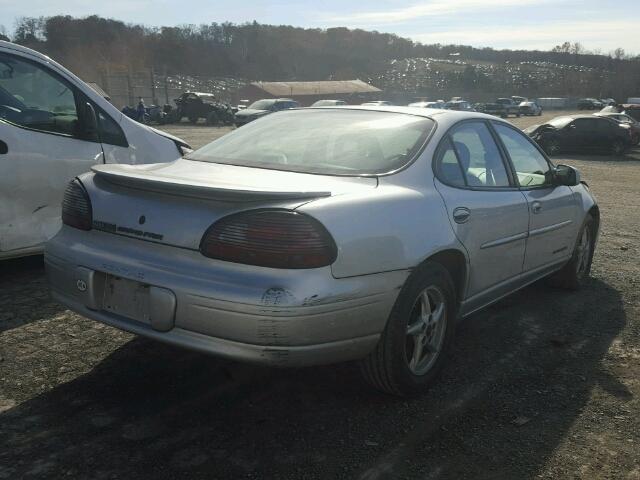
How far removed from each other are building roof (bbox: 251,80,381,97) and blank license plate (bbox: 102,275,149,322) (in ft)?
209

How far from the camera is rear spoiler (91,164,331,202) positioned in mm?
2604

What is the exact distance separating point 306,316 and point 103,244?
3.64 feet

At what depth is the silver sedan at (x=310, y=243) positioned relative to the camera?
2.54 meters

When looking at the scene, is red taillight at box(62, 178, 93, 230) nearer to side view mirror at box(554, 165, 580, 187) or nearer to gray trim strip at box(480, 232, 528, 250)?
gray trim strip at box(480, 232, 528, 250)

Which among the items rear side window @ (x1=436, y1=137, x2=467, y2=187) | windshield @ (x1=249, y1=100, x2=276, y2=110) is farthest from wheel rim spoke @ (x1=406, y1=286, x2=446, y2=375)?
windshield @ (x1=249, y1=100, x2=276, y2=110)

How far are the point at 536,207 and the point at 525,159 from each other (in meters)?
0.46

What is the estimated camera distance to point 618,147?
2189 centimetres

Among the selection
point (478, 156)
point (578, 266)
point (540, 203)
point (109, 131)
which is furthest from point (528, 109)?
point (478, 156)

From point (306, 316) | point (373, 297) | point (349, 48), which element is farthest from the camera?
point (349, 48)

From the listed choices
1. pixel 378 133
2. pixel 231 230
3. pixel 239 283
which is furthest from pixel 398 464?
pixel 378 133

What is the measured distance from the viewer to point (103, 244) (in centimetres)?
294

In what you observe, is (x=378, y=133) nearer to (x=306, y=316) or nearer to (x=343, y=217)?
(x=343, y=217)

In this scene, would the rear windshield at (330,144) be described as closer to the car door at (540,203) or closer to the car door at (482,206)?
the car door at (482,206)

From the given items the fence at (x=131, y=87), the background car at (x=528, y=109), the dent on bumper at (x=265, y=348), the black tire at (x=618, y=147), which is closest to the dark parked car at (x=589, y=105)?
the background car at (x=528, y=109)
